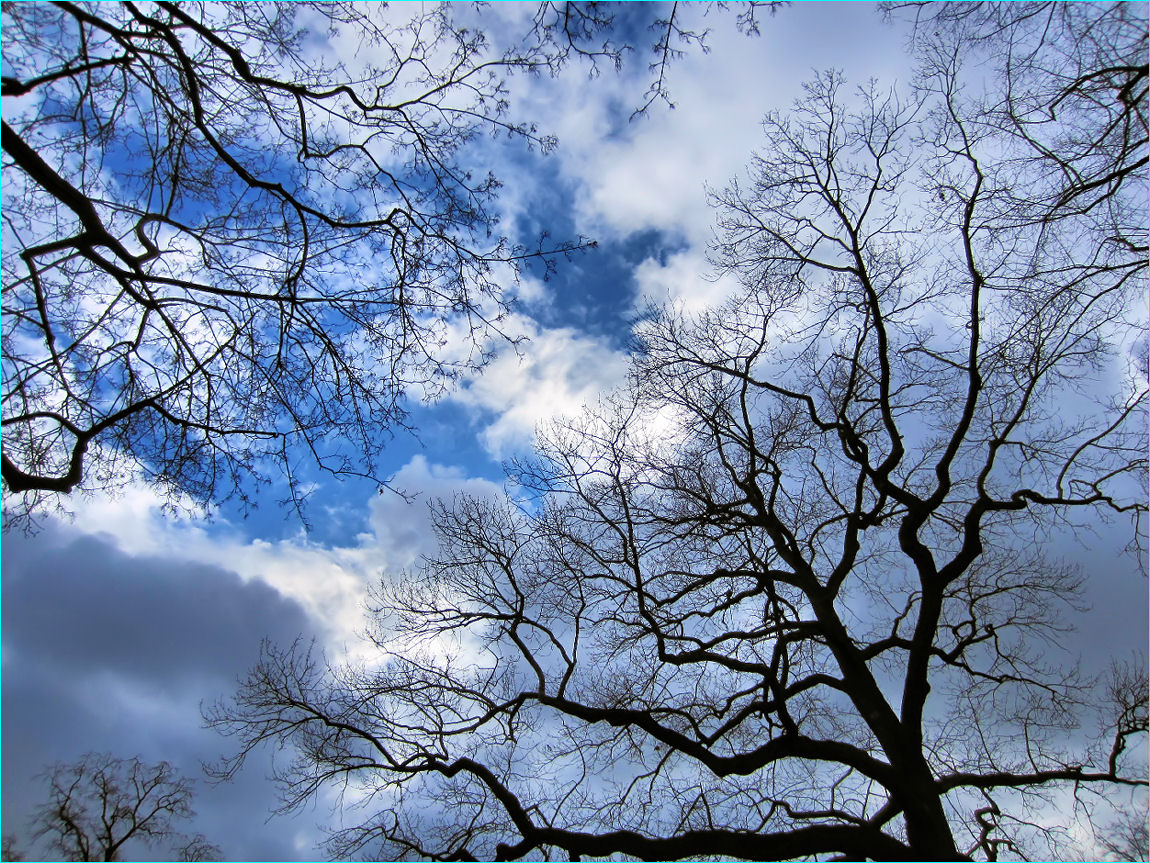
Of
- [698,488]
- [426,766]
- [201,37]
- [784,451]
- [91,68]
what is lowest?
[426,766]

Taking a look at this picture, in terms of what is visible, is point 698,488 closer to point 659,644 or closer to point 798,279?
point 659,644

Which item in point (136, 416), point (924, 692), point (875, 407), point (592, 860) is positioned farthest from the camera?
point (875, 407)

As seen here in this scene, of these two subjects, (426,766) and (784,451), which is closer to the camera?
(426,766)

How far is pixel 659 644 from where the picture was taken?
29.2ft

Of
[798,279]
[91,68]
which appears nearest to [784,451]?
[798,279]

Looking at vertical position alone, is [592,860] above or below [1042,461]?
below

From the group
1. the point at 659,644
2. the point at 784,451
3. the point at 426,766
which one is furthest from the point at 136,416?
the point at 784,451

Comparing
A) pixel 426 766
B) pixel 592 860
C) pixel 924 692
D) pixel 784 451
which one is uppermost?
pixel 784 451

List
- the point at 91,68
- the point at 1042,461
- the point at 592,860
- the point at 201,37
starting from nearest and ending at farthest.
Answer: the point at 91,68 → the point at 201,37 → the point at 592,860 → the point at 1042,461

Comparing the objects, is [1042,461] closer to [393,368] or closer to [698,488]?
[698,488]

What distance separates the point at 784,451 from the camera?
9984mm

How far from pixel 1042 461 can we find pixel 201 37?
11195 mm

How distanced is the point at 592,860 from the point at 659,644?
9.62 ft

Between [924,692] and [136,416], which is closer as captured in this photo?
[136,416]
